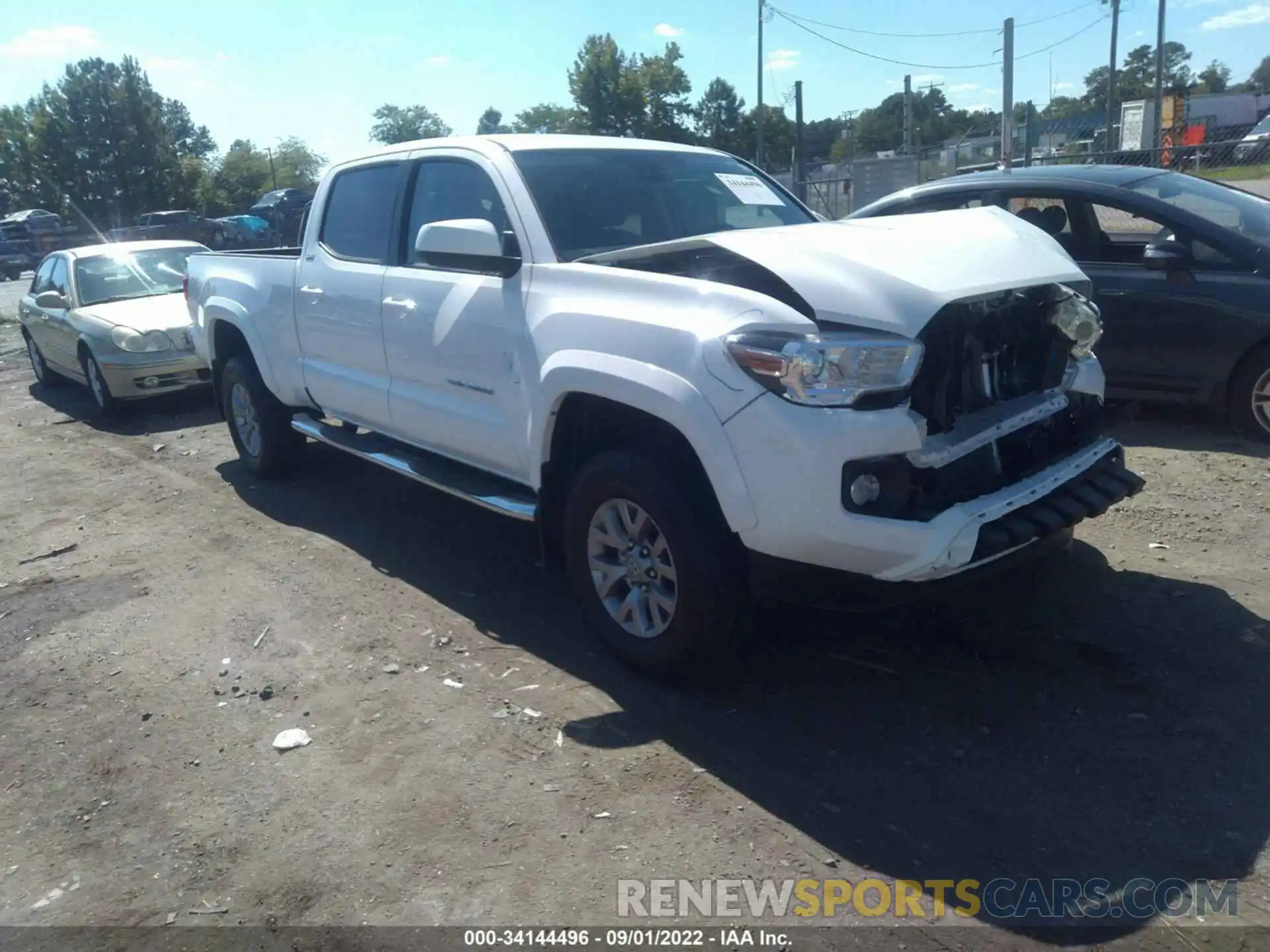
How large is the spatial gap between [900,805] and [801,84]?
78.5 ft

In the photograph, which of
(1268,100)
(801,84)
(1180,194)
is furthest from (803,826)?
(1268,100)

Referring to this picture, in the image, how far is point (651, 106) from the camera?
47.8 m

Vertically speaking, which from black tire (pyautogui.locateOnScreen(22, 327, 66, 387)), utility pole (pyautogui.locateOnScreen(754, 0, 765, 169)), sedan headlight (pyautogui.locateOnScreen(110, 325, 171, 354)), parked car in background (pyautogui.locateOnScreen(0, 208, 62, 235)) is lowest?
black tire (pyautogui.locateOnScreen(22, 327, 66, 387))

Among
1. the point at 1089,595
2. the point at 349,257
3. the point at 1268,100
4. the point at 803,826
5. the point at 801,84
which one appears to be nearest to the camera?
the point at 803,826

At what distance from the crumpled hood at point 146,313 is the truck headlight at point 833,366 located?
7940mm

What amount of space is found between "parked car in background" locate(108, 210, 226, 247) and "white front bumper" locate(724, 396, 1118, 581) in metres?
29.6

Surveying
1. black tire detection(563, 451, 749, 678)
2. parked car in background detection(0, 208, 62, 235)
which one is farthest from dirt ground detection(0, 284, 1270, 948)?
parked car in background detection(0, 208, 62, 235)

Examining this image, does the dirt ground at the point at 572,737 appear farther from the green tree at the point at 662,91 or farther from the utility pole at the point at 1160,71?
the green tree at the point at 662,91

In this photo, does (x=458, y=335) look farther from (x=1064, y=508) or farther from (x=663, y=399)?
(x=1064, y=508)

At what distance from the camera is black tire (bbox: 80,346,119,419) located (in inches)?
385

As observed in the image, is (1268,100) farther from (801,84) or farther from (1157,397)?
(1157,397)

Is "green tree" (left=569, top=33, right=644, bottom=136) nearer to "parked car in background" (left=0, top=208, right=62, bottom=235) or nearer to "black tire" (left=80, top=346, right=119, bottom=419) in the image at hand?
"parked car in background" (left=0, top=208, right=62, bottom=235)

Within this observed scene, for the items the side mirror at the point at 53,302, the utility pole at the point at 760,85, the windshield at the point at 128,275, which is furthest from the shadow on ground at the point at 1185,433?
the utility pole at the point at 760,85

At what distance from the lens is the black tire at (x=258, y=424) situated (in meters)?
6.90
